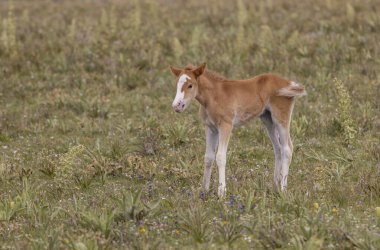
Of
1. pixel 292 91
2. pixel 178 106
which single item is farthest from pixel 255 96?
pixel 178 106

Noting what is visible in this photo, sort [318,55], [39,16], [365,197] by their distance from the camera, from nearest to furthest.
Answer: [365,197] → [318,55] → [39,16]

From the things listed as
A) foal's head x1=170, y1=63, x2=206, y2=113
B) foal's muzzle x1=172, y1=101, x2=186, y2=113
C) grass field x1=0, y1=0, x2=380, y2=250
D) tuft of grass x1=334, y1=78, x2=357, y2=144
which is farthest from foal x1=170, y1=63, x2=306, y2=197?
tuft of grass x1=334, y1=78, x2=357, y2=144

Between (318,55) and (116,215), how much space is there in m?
10.0

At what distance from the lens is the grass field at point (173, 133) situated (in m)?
7.35

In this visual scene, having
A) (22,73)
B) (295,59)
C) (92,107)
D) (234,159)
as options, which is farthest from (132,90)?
(234,159)

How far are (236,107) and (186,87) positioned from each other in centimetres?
86

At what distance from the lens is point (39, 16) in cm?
2314

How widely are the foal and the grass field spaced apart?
15.8 inches

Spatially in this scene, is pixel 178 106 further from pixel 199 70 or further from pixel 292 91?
pixel 292 91

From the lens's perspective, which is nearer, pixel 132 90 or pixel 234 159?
pixel 234 159

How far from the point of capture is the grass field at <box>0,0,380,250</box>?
24.1 feet

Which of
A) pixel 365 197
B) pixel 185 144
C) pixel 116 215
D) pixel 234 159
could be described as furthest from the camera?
pixel 185 144

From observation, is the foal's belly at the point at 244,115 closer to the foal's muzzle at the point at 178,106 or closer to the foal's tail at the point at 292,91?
the foal's tail at the point at 292,91

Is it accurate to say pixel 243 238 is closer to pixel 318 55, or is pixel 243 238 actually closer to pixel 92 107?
pixel 92 107
